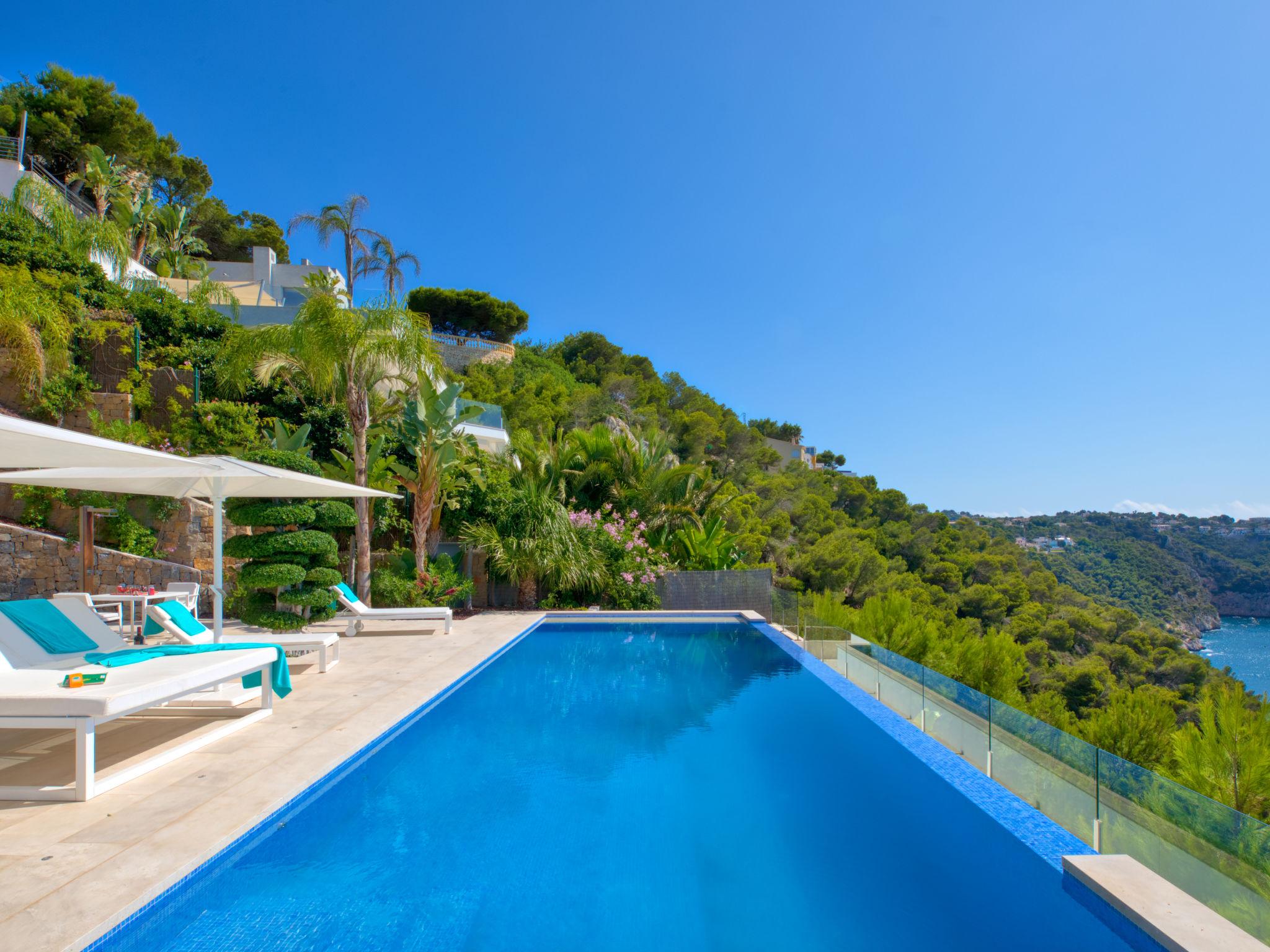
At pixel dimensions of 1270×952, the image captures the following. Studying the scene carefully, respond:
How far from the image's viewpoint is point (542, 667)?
386 inches

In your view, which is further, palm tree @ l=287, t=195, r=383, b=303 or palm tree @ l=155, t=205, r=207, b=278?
palm tree @ l=155, t=205, r=207, b=278

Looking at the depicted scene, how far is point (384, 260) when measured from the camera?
28078 mm

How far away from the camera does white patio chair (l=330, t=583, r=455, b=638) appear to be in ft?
34.7

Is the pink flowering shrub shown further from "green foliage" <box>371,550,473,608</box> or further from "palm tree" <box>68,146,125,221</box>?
"palm tree" <box>68,146,125,221</box>

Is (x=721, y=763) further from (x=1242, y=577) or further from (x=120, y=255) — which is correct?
(x=1242, y=577)

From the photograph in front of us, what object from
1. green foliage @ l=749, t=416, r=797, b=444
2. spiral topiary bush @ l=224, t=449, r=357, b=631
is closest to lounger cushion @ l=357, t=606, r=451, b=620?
spiral topiary bush @ l=224, t=449, r=357, b=631

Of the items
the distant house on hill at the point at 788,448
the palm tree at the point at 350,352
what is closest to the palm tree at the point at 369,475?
the palm tree at the point at 350,352

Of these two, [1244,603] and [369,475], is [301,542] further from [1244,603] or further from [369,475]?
[1244,603]

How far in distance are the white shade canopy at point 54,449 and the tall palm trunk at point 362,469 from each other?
20.1 feet

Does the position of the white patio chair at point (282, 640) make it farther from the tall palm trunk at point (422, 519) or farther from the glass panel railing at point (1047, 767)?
the glass panel railing at point (1047, 767)

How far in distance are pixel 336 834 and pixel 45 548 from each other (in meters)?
11.5

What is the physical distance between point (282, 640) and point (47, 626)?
2.17m

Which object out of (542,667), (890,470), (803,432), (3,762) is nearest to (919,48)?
(542,667)

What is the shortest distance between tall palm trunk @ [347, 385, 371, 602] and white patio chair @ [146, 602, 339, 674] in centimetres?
318
